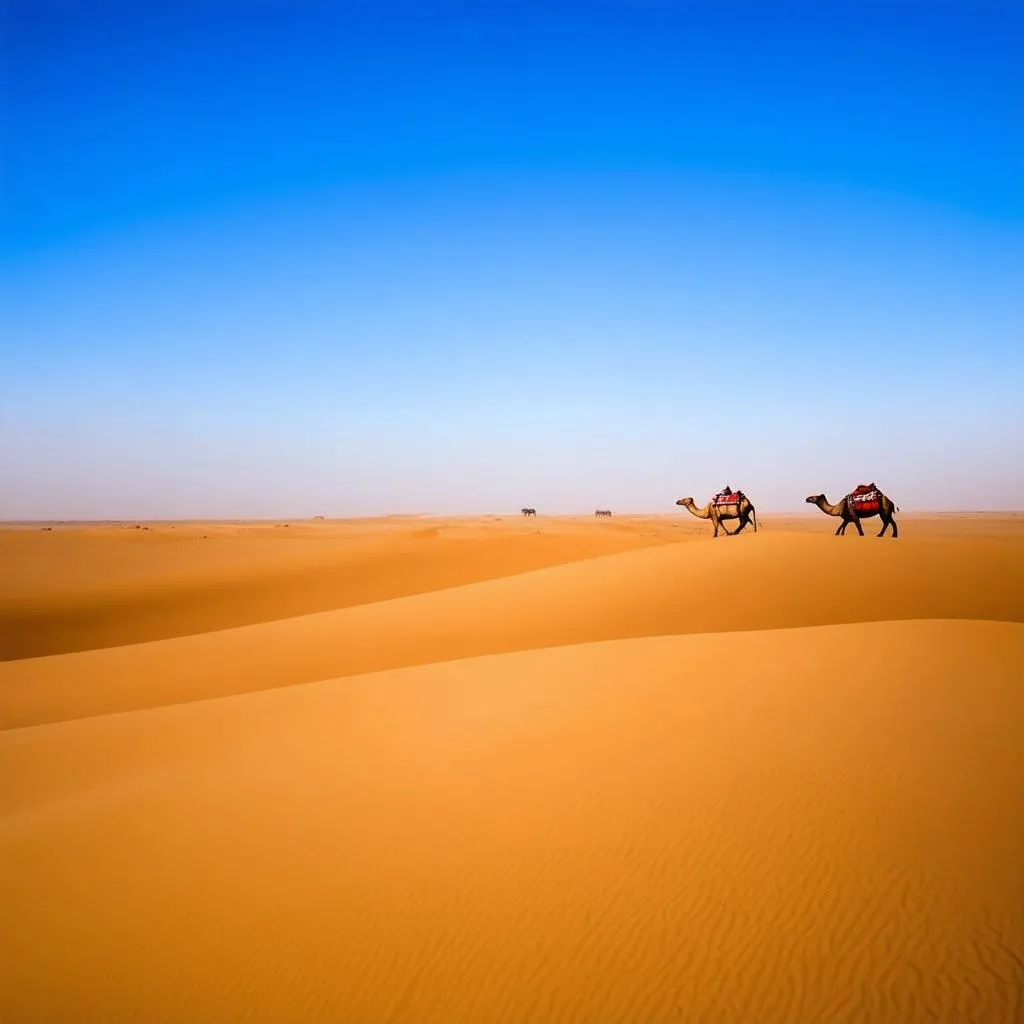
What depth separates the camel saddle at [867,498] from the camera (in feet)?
66.2

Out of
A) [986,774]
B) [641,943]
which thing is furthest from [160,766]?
[986,774]

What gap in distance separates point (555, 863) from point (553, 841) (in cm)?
25

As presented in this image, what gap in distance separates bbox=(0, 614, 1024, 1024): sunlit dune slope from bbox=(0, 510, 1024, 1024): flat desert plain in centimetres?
2

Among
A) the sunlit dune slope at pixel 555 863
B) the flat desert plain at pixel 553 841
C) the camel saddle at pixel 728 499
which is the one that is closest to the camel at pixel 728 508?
the camel saddle at pixel 728 499

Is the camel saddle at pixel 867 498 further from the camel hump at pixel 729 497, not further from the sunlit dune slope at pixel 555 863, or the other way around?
the sunlit dune slope at pixel 555 863

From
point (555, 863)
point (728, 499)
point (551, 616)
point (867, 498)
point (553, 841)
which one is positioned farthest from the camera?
point (728, 499)

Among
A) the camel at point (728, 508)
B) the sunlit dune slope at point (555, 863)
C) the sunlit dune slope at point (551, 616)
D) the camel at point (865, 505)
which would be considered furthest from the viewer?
the camel at point (728, 508)

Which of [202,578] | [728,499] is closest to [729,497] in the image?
[728,499]

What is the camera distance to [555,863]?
4.21m

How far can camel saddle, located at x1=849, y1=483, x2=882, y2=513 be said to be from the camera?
20.2 meters

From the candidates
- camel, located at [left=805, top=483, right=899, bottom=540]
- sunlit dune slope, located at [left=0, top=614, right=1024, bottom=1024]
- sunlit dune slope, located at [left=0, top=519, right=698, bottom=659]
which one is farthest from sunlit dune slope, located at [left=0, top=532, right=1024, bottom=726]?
sunlit dune slope, located at [left=0, top=519, right=698, bottom=659]

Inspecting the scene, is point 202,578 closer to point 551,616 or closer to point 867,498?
point 551,616

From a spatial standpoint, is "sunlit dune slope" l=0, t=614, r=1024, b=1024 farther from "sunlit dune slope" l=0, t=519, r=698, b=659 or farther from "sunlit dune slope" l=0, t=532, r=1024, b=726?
"sunlit dune slope" l=0, t=519, r=698, b=659

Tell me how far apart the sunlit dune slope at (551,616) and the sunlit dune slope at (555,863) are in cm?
519
